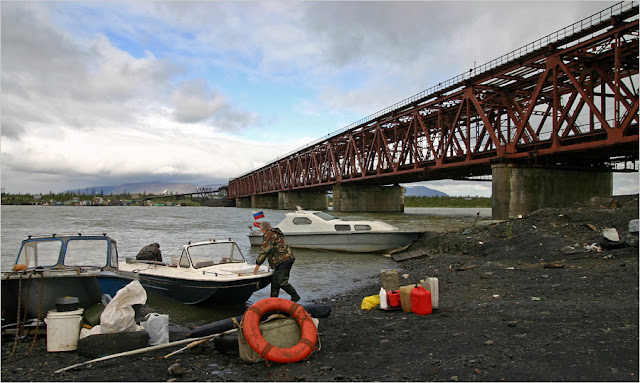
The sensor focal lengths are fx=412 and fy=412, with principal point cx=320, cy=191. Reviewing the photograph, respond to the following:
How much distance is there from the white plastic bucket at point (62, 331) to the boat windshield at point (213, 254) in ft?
14.4

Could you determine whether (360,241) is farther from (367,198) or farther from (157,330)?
(367,198)

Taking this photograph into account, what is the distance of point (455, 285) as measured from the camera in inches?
430

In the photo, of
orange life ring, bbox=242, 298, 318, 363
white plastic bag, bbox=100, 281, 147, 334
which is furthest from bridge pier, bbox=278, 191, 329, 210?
orange life ring, bbox=242, 298, 318, 363

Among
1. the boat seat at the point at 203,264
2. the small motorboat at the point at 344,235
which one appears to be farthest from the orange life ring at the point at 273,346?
the small motorboat at the point at 344,235

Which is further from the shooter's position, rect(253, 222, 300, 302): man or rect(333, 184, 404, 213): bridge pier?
rect(333, 184, 404, 213): bridge pier

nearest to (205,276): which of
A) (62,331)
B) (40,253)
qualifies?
(40,253)

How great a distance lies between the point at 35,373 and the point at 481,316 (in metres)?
7.26

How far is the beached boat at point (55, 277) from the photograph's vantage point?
791 cm

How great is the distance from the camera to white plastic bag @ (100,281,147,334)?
6.66 metres

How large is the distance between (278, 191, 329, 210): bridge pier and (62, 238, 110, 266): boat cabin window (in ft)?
290

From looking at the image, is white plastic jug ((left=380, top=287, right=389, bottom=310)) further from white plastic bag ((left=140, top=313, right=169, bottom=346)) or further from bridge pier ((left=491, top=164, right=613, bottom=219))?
bridge pier ((left=491, top=164, right=613, bottom=219))

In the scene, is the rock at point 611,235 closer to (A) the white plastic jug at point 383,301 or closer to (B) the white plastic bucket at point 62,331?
(A) the white plastic jug at point 383,301

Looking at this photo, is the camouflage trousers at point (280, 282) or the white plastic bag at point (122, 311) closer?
the white plastic bag at point (122, 311)

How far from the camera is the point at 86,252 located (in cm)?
1004
